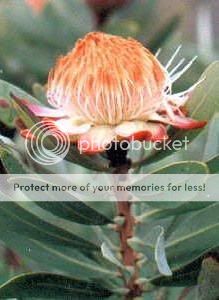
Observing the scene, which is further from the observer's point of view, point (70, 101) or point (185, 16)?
point (185, 16)

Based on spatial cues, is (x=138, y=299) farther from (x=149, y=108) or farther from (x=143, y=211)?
(x=149, y=108)

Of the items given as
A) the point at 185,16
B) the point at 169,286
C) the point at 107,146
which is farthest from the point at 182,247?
the point at 185,16

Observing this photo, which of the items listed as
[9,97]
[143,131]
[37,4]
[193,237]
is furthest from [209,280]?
[37,4]

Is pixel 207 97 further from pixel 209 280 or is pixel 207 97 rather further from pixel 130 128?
pixel 209 280

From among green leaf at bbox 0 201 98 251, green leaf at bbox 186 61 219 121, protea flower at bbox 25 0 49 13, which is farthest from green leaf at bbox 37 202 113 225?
protea flower at bbox 25 0 49 13

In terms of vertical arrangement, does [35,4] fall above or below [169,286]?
above
